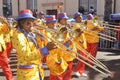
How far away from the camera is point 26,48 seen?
4.29 m

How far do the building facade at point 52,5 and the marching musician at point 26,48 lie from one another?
16588mm

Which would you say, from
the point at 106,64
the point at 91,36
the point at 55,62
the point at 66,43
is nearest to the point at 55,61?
the point at 55,62

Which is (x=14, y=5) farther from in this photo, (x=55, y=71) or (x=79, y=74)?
(x=55, y=71)

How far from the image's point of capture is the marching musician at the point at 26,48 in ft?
14.0

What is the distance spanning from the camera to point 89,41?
9242 millimetres

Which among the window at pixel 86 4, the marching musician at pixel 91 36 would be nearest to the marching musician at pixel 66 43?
the marching musician at pixel 91 36

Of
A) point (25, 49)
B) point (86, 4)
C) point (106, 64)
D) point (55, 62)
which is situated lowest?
point (106, 64)

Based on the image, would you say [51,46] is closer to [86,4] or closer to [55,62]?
[55,62]

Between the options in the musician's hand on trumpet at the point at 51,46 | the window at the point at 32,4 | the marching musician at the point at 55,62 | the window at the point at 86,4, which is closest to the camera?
the musician's hand on trumpet at the point at 51,46

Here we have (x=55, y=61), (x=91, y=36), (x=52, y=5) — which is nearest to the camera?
(x=55, y=61)

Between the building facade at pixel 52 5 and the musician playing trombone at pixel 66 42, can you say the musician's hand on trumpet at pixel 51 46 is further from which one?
the building facade at pixel 52 5

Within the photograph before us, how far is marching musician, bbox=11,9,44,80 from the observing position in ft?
14.0

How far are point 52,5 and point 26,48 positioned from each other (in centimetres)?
2016

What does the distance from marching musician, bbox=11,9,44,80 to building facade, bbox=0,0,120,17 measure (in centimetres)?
1659
